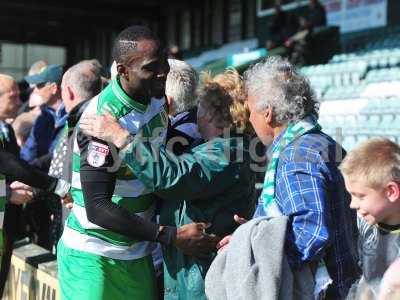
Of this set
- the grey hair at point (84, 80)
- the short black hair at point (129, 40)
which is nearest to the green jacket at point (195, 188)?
the short black hair at point (129, 40)

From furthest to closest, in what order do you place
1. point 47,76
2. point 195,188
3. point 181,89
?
point 47,76
point 181,89
point 195,188

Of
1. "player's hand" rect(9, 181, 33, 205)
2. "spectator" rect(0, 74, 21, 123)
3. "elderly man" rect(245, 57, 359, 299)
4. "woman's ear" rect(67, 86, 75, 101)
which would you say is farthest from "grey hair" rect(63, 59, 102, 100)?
"elderly man" rect(245, 57, 359, 299)

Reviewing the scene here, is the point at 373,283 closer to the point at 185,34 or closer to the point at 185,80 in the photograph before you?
the point at 185,80

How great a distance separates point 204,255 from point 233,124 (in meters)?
0.51

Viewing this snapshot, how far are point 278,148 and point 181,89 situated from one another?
0.72 meters

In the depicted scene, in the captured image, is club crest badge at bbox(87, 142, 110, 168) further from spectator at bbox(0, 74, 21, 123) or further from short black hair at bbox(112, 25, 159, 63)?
spectator at bbox(0, 74, 21, 123)

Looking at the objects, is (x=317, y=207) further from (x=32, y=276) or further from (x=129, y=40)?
(x=32, y=276)

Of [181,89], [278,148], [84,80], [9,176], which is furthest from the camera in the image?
[84,80]

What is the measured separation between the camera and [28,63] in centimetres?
3553

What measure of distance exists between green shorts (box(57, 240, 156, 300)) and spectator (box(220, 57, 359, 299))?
1.46 ft

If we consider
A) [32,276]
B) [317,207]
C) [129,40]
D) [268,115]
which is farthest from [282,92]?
[32,276]

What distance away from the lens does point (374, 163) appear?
1.94m

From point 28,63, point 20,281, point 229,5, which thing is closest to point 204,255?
point 20,281

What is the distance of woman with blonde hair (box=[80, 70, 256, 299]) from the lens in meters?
2.25
